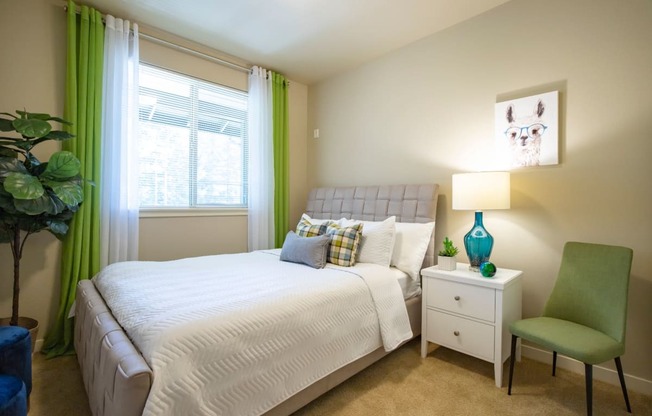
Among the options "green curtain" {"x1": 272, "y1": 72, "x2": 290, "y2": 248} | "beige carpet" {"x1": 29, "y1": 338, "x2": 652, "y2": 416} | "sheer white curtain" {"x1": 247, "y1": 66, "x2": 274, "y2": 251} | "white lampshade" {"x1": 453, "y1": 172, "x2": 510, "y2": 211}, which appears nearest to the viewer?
"beige carpet" {"x1": 29, "y1": 338, "x2": 652, "y2": 416}

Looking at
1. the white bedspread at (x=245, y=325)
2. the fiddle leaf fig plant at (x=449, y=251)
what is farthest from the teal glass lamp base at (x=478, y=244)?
the white bedspread at (x=245, y=325)

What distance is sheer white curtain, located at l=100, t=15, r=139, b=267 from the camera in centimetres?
260

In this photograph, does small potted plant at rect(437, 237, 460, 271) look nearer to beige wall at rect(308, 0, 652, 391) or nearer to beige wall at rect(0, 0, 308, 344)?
beige wall at rect(308, 0, 652, 391)

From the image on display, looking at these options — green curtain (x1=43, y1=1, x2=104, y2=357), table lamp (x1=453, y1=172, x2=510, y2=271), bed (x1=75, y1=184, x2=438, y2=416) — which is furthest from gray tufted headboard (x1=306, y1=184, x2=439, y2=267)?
green curtain (x1=43, y1=1, x2=104, y2=357)

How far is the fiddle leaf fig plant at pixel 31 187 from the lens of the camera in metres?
1.88

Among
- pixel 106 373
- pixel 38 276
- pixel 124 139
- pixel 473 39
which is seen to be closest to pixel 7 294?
pixel 38 276

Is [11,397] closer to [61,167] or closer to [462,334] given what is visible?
[61,167]

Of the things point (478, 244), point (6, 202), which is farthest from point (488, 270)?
point (6, 202)

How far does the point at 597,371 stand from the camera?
6.68 ft

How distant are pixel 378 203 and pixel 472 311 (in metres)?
1.34

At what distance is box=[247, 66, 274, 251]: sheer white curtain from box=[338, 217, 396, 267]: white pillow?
146 centimetres

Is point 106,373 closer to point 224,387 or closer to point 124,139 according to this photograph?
point 224,387

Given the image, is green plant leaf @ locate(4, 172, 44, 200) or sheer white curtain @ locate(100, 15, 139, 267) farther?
sheer white curtain @ locate(100, 15, 139, 267)

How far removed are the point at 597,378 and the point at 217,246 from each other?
3390mm
